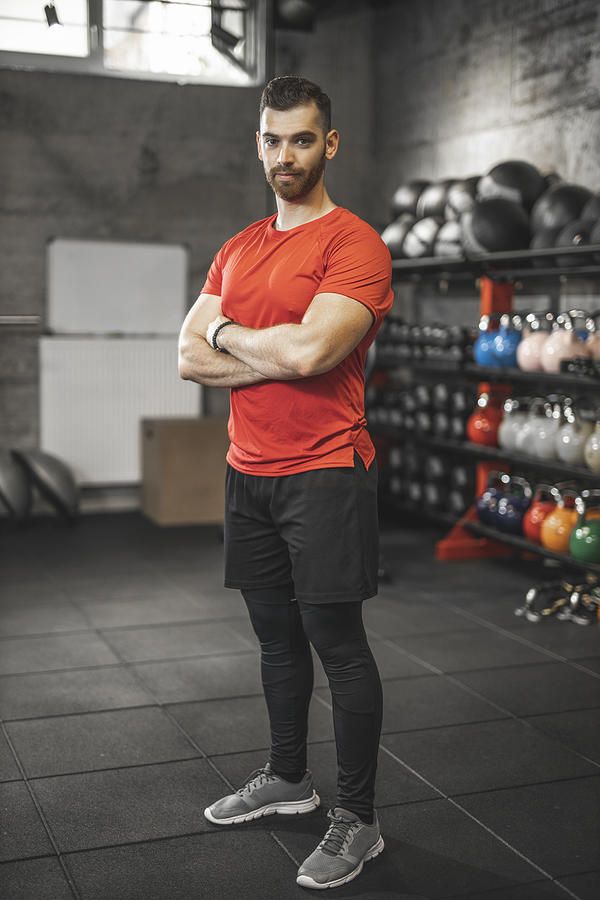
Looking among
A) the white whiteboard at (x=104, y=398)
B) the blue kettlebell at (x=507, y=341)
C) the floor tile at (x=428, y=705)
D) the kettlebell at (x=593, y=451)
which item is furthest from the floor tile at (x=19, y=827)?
the white whiteboard at (x=104, y=398)

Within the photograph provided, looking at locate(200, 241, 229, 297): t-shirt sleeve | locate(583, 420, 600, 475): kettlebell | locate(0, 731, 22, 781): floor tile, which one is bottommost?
locate(0, 731, 22, 781): floor tile

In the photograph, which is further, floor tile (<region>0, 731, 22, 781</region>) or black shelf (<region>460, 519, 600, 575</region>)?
black shelf (<region>460, 519, 600, 575</region>)

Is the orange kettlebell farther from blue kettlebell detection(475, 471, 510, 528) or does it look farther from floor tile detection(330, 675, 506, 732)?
floor tile detection(330, 675, 506, 732)

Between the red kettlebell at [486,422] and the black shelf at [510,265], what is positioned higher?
the black shelf at [510,265]

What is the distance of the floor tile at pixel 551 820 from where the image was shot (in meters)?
2.13

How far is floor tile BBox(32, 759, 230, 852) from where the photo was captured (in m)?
2.22

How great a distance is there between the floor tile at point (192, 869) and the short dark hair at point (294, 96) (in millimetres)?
1416

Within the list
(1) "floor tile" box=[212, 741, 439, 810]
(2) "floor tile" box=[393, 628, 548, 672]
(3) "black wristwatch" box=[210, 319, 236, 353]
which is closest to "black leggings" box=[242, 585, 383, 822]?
(1) "floor tile" box=[212, 741, 439, 810]

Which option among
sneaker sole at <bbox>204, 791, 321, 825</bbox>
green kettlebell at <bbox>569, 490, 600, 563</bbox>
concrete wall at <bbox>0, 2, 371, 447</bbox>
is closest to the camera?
sneaker sole at <bbox>204, 791, 321, 825</bbox>

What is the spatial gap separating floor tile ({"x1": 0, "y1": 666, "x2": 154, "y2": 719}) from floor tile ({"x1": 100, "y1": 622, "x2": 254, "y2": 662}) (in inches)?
7.8

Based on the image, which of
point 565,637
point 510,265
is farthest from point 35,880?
point 510,265

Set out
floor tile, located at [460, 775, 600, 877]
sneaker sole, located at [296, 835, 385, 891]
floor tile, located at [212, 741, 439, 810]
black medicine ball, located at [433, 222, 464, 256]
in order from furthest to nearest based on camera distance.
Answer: black medicine ball, located at [433, 222, 464, 256], floor tile, located at [212, 741, 439, 810], floor tile, located at [460, 775, 600, 877], sneaker sole, located at [296, 835, 385, 891]

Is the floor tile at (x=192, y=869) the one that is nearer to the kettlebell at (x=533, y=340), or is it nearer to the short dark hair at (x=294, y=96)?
the short dark hair at (x=294, y=96)

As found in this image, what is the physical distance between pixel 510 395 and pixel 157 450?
1963 mm
